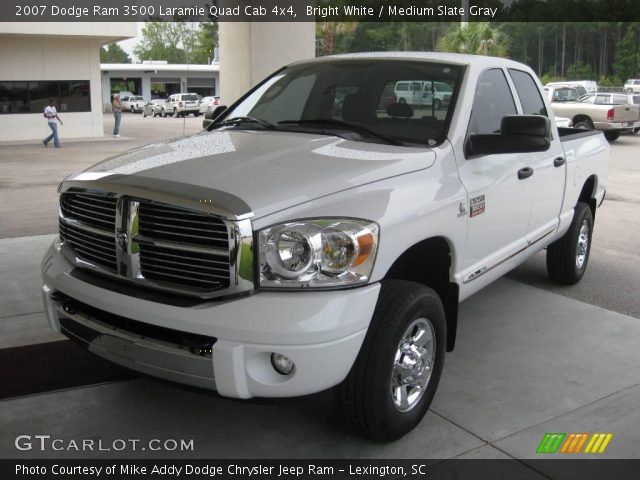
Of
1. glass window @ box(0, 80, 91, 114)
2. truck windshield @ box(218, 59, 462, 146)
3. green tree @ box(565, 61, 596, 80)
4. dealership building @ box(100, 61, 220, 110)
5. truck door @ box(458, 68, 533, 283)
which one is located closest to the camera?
truck door @ box(458, 68, 533, 283)

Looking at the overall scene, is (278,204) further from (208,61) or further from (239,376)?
(208,61)

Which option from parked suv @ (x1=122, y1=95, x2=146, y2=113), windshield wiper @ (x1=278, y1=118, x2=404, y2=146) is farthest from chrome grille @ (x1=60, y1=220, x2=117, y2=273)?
parked suv @ (x1=122, y1=95, x2=146, y2=113)

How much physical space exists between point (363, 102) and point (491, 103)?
85 centimetres

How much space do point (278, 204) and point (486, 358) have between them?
2.23 metres

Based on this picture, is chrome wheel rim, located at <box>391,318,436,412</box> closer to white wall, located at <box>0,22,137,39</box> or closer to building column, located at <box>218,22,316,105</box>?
building column, located at <box>218,22,316,105</box>

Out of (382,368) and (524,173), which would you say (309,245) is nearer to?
(382,368)

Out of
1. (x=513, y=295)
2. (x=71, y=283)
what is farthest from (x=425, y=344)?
(x=513, y=295)

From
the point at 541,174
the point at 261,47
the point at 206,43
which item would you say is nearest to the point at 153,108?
the point at 261,47

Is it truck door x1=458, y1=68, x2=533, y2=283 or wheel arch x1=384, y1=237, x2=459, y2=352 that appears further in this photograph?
truck door x1=458, y1=68, x2=533, y2=283

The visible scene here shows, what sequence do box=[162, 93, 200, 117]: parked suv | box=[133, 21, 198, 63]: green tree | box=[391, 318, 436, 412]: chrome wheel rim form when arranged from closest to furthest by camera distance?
box=[391, 318, 436, 412]: chrome wheel rim < box=[162, 93, 200, 117]: parked suv < box=[133, 21, 198, 63]: green tree

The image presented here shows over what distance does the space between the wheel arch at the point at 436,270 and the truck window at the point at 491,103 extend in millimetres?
764

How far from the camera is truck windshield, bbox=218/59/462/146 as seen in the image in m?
4.04

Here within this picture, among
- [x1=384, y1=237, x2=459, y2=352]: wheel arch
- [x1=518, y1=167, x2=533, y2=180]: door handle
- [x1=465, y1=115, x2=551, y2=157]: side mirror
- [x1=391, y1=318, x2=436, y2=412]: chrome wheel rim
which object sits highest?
[x1=465, y1=115, x2=551, y2=157]: side mirror

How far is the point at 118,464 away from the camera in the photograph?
10.6 feet
